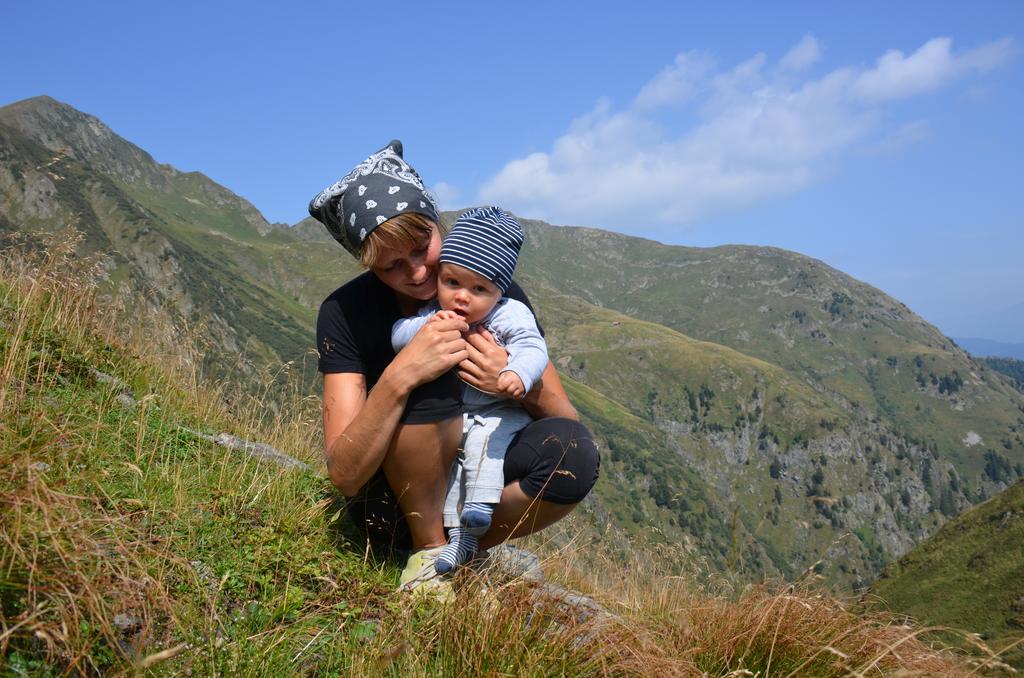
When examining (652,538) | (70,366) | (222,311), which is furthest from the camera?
(222,311)

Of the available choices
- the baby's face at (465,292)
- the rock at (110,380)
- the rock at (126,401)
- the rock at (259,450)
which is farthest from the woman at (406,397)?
the rock at (110,380)

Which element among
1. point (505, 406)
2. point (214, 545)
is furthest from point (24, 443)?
point (505, 406)

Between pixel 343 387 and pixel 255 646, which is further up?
pixel 343 387

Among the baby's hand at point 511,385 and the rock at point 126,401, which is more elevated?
the baby's hand at point 511,385

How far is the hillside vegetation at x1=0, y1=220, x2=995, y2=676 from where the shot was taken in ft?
7.01

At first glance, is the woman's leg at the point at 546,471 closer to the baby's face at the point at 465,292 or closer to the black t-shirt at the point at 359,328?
the black t-shirt at the point at 359,328

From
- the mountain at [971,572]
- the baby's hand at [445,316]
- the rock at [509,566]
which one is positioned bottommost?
the mountain at [971,572]

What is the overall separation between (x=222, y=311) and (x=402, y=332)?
186m

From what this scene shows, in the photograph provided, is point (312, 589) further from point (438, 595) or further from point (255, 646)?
point (255, 646)

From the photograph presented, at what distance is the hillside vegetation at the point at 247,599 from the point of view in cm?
214

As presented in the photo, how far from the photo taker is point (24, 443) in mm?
2967

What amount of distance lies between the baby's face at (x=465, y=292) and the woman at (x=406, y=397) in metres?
0.13

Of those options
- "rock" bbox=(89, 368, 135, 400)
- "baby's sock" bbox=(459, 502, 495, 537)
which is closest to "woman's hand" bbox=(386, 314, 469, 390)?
"baby's sock" bbox=(459, 502, 495, 537)

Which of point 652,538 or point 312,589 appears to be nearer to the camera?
point 312,589
